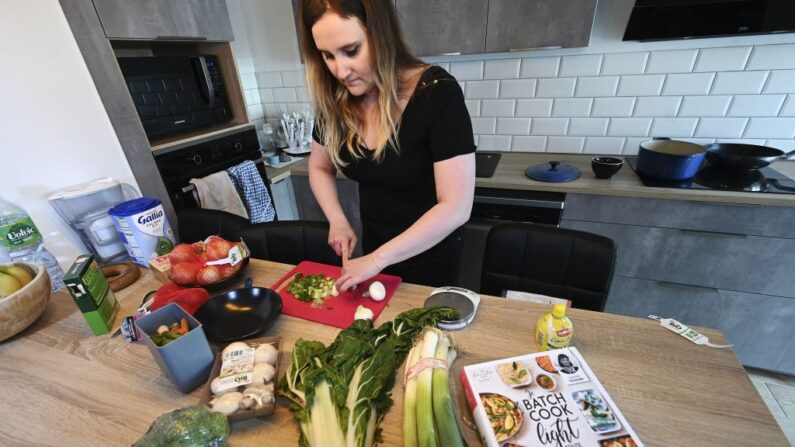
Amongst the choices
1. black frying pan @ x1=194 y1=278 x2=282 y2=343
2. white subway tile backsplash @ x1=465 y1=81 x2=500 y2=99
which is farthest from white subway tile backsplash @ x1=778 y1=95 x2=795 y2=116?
black frying pan @ x1=194 y1=278 x2=282 y2=343

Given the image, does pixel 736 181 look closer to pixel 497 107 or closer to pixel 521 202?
pixel 521 202

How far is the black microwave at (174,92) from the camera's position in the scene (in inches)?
60.6

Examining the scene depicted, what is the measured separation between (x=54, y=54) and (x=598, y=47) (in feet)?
7.99

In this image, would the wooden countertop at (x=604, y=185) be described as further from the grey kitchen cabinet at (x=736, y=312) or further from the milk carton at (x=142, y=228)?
the milk carton at (x=142, y=228)

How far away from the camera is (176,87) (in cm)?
171

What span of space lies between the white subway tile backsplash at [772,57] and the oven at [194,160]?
8.57 ft

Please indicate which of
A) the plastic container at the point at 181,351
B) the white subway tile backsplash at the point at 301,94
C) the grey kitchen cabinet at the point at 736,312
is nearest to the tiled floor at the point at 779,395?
the grey kitchen cabinet at the point at 736,312

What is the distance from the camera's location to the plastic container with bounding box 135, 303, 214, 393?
0.64 m

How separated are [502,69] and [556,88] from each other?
33 cm

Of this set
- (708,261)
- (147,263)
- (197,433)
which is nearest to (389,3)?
(197,433)

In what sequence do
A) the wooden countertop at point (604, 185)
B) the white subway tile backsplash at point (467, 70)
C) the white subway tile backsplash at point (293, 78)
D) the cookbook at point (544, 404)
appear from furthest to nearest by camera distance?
1. the white subway tile backsplash at point (293, 78)
2. the white subway tile backsplash at point (467, 70)
3. the wooden countertop at point (604, 185)
4. the cookbook at point (544, 404)

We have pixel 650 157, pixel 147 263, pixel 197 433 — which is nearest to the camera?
pixel 197 433

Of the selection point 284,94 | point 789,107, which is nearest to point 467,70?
point 284,94

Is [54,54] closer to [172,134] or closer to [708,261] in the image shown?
[172,134]
